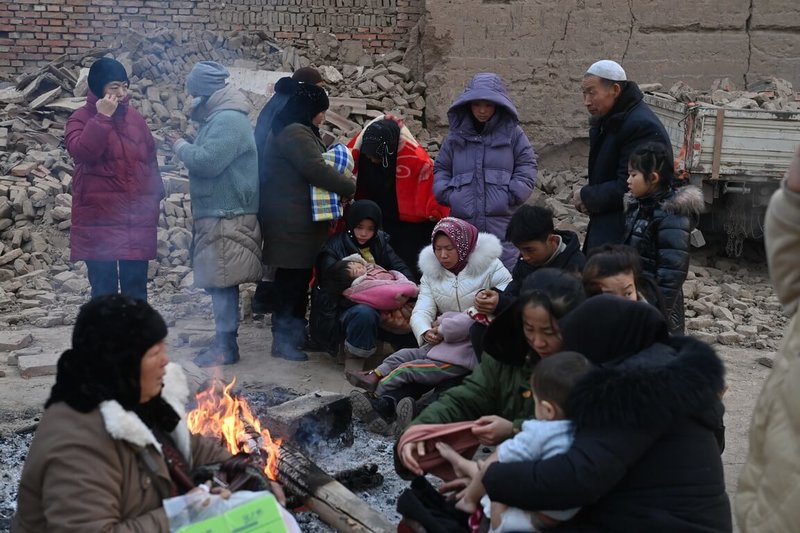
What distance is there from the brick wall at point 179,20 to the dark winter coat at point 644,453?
10983mm

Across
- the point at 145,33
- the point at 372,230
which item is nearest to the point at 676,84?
the point at 372,230

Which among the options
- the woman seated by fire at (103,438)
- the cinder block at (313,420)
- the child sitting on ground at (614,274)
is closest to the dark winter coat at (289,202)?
the cinder block at (313,420)

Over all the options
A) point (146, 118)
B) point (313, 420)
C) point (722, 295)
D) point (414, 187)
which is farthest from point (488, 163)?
point (146, 118)

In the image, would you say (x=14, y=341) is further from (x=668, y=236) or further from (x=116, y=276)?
(x=668, y=236)

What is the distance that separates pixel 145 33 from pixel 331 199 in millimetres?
7328

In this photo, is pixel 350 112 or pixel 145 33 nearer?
pixel 350 112

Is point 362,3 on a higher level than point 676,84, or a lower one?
higher

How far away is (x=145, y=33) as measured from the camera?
13.4m

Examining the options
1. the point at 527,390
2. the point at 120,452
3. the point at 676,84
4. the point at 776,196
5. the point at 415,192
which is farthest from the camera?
the point at 676,84

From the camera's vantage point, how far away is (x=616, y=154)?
637cm

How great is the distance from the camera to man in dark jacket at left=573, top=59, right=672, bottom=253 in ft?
20.4

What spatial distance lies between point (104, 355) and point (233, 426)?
6.77 ft

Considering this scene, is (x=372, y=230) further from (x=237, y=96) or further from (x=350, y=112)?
(x=350, y=112)

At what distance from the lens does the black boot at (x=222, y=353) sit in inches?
286
